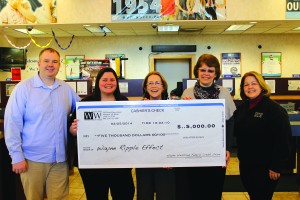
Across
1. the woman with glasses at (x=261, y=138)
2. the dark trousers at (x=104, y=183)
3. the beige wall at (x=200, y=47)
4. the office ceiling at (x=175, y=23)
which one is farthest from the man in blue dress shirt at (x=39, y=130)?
the beige wall at (x=200, y=47)

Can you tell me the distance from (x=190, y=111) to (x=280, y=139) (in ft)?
2.21

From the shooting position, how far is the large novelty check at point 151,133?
1.99 metres

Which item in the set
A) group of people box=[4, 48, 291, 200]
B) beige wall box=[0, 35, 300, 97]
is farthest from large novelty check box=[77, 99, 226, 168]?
beige wall box=[0, 35, 300, 97]

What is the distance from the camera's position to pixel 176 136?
2004 millimetres

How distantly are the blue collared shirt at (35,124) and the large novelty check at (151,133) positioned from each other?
216 mm

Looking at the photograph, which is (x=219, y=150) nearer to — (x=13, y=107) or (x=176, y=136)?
(x=176, y=136)

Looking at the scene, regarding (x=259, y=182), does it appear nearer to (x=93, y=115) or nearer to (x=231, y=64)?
(x=93, y=115)

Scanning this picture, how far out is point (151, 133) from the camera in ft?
6.59

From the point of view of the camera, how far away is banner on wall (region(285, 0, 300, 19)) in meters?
5.46

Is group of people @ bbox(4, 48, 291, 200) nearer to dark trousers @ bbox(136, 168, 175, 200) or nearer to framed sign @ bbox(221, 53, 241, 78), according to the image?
dark trousers @ bbox(136, 168, 175, 200)

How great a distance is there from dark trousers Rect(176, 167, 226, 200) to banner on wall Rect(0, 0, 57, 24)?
4651mm

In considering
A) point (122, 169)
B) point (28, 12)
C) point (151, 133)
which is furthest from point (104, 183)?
point (28, 12)

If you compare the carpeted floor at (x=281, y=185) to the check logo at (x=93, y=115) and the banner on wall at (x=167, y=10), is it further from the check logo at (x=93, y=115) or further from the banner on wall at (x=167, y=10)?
the banner on wall at (x=167, y=10)

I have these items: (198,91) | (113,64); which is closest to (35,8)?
(113,64)
